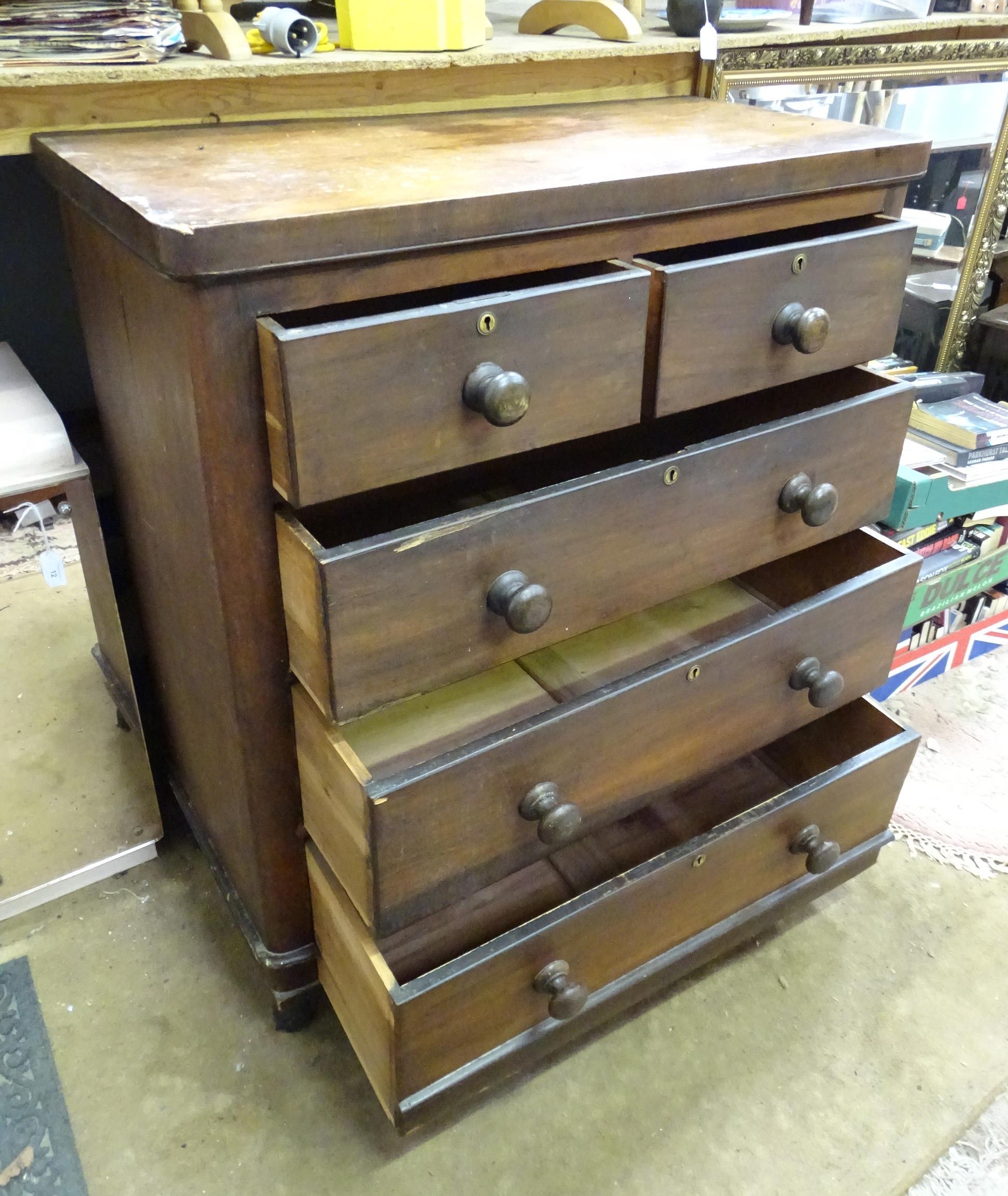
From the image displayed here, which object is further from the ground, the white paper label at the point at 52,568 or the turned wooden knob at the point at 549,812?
the white paper label at the point at 52,568

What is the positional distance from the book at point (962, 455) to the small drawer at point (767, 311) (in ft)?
1.95

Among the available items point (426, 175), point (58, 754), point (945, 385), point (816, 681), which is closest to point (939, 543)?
point (945, 385)

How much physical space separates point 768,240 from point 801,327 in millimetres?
189

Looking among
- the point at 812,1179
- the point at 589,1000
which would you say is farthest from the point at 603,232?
the point at 812,1179

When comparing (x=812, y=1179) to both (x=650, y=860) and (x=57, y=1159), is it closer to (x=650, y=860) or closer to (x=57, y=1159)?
(x=650, y=860)

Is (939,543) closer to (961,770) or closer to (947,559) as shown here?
(947,559)

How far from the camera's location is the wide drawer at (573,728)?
77cm

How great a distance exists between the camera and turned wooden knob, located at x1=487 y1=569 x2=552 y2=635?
728mm

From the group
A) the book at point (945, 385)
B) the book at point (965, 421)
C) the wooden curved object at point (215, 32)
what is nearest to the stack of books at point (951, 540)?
the book at point (965, 421)

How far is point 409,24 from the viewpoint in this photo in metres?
0.96

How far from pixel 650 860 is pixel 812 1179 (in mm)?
356

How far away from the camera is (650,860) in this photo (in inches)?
36.6

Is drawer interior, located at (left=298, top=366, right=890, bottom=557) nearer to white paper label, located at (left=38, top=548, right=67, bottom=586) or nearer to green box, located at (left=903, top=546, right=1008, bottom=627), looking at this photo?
white paper label, located at (left=38, top=548, right=67, bottom=586)

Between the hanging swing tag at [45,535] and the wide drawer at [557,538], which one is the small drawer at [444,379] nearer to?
the wide drawer at [557,538]
